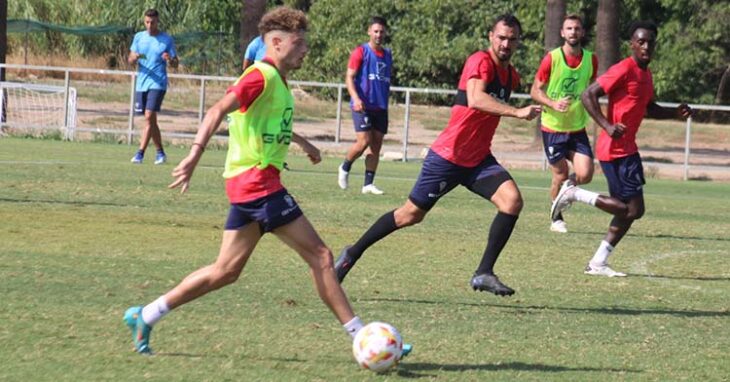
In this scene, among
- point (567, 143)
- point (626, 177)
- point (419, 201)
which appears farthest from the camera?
point (567, 143)

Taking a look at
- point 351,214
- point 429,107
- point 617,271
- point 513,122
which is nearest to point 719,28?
point 513,122

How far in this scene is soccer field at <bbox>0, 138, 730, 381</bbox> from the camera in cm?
745

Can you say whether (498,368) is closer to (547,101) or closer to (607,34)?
(547,101)

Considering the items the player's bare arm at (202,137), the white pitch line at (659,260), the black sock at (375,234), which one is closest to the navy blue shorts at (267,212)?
the player's bare arm at (202,137)

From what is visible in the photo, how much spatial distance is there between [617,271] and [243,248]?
5.27 metres

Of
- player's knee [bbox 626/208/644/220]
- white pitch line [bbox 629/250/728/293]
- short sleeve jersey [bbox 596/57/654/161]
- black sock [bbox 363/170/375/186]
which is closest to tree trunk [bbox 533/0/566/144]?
black sock [bbox 363/170/375/186]

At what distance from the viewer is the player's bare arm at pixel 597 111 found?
455 inches

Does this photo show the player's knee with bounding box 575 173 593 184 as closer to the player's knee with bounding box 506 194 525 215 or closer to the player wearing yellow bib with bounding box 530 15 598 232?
the player wearing yellow bib with bounding box 530 15 598 232

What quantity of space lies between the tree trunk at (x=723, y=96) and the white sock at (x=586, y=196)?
28.3 meters

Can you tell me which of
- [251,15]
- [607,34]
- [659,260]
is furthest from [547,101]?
[251,15]

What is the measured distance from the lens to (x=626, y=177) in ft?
39.2

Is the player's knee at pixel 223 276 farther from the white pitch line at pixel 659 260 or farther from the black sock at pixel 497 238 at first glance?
the white pitch line at pixel 659 260

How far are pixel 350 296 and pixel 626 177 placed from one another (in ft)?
10.5

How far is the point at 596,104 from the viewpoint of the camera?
460 inches
